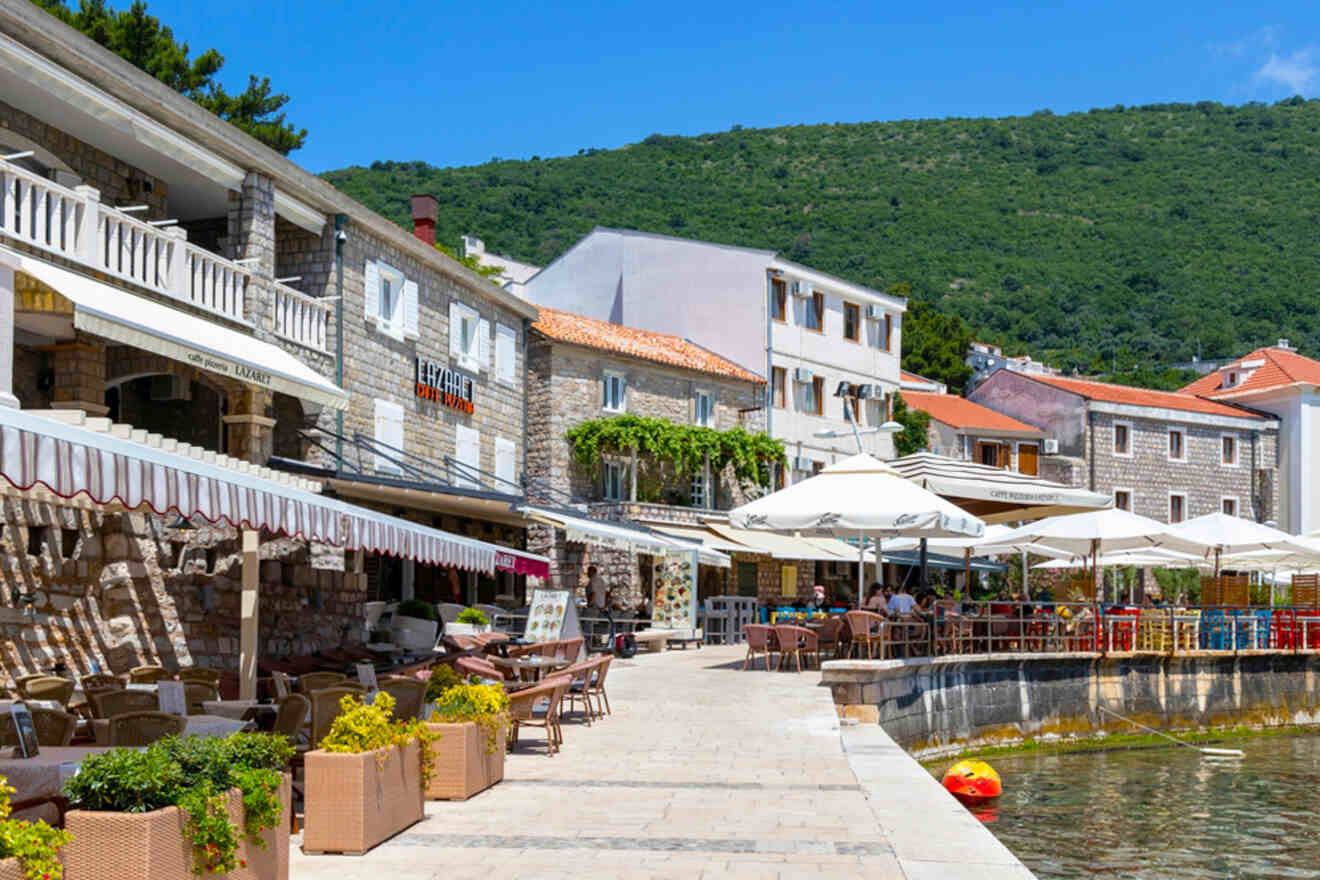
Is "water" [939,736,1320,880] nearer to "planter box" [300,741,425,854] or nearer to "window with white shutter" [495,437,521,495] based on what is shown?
"planter box" [300,741,425,854]

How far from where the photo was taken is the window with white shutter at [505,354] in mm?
31875

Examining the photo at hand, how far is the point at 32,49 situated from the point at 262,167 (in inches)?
207

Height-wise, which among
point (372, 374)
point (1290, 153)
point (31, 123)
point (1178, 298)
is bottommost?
point (372, 374)

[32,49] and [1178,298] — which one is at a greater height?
[1178,298]

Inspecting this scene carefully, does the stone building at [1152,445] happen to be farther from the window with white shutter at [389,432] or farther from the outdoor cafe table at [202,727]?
the outdoor cafe table at [202,727]

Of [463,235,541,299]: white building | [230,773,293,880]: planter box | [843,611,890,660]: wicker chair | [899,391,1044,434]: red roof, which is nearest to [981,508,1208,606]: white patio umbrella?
[843,611,890,660]: wicker chair

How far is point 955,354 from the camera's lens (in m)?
70.0

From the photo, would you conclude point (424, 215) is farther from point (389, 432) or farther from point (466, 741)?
point (466, 741)

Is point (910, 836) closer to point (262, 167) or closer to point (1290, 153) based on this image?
point (262, 167)

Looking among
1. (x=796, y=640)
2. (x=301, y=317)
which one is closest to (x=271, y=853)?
(x=796, y=640)

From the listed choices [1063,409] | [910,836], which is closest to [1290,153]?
[1063,409]

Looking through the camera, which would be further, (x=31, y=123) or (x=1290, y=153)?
(x=1290, y=153)

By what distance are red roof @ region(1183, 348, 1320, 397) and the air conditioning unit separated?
1713 inches

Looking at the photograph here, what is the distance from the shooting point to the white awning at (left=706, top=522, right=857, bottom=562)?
109ft
